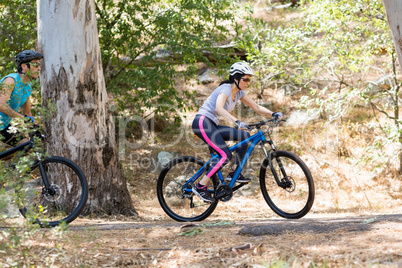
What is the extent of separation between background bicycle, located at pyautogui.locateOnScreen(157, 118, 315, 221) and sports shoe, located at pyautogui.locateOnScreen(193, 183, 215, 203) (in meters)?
0.09

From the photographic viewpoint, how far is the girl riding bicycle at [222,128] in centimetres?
511

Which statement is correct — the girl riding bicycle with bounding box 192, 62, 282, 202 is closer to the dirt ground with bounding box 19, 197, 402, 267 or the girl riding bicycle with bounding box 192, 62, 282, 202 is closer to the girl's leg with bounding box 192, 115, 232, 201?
the girl's leg with bounding box 192, 115, 232, 201

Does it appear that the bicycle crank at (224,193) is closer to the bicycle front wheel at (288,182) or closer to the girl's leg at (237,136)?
the girl's leg at (237,136)

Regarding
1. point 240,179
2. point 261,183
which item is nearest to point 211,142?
point 240,179

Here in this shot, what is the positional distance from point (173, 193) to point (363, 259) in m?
3.32

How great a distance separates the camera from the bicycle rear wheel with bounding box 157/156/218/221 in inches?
215

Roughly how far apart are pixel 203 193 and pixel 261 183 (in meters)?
0.78

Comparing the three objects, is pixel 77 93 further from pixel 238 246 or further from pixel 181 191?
pixel 238 246

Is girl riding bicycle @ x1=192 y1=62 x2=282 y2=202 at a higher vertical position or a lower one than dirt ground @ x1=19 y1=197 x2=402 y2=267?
higher

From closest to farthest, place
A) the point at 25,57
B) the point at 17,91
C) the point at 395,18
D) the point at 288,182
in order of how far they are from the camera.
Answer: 1. the point at 395,18
2. the point at 17,91
3. the point at 25,57
4. the point at 288,182

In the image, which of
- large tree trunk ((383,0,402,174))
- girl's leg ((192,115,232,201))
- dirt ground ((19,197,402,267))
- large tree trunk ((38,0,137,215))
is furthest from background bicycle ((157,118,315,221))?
large tree trunk ((383,0,402,174))

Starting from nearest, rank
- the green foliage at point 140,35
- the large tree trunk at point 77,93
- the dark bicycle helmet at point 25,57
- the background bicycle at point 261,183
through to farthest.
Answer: the dark bicycle helmet at point 25,57 < the background bicycle at point 261,183 < the large tree trunk at point 77,93 < the green foliage at point 140,35

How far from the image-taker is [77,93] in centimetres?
570

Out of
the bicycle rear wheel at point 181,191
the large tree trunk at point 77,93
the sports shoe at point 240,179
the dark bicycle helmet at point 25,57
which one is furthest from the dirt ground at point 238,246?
the dark bicycle helmet at point 25,57
